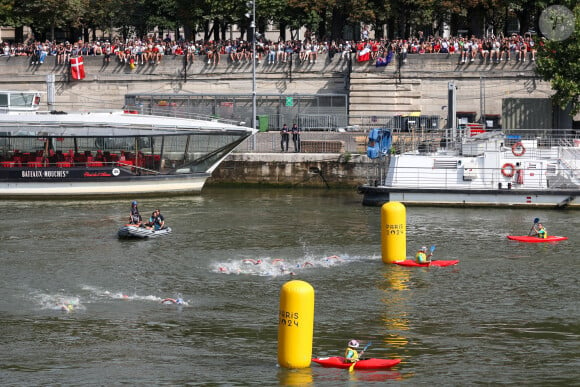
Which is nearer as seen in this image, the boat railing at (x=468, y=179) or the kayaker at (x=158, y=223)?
the kayaker at (x=158, y=223)

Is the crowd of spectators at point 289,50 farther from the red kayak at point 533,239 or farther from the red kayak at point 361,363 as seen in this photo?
the red kayak at point 361,363

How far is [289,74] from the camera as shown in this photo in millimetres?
72312

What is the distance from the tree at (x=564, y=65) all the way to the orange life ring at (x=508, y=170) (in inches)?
332

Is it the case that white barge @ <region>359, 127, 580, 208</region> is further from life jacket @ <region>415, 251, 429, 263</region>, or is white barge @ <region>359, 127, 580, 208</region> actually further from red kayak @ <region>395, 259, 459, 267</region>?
life jacket @ <region>415, 251, 429, 263</region>

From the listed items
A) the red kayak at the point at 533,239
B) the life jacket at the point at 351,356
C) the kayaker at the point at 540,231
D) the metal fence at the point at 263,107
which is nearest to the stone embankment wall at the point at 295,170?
the metal fence at the point at 263,107

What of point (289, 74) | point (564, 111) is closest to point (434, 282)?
point (564, 111)

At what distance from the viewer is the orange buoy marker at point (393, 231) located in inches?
1502

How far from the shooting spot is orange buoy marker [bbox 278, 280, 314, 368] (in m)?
25.2

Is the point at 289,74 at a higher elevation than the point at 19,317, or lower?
higher

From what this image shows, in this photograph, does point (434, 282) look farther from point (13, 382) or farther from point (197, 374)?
point (13, 382)

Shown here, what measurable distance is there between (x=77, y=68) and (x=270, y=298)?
145 feet

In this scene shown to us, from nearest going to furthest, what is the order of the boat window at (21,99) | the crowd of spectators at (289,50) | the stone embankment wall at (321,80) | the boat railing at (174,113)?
the boat window at (21,99) → the boat railing at (174,113) → the crowd of spectators at (289,50) → the stone embankment wall at (321,80)

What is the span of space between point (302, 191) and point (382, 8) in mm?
19534

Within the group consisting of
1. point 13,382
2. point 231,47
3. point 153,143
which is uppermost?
point 231,47
